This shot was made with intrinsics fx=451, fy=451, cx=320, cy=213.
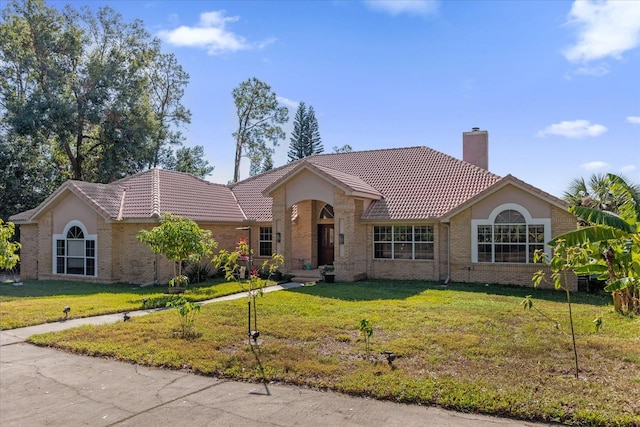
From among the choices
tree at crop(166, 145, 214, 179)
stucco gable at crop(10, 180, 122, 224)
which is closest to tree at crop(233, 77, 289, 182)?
tree at crop(166, 145, 214, 179)

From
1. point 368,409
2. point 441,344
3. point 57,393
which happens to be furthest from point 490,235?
point 57,393

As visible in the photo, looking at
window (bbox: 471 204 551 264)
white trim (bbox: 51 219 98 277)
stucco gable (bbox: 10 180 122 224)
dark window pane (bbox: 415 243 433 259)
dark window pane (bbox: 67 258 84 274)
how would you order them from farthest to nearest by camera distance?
dark window pane (bbox: 67 258 84 274) < white trim (bbox: 51 219 98 277) < stucco gable (bbox: 10 180 122 224) < dark window pane (bbox: 415 243 433 259) < window (bbox: 471 204 551 264)


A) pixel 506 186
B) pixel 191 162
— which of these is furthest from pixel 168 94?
pixel 506 186

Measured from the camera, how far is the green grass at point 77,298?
43.7 ft

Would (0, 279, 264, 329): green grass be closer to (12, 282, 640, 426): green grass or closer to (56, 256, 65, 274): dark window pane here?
(56, 256, 65, 274): dark window pane

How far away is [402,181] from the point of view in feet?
78.5

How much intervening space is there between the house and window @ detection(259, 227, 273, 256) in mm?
61

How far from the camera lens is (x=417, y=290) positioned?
17969 mm

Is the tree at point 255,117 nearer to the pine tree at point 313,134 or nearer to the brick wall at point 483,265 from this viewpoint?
the pine tree at point 313,134

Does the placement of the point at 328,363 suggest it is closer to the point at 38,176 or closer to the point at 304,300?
the point at 304,300

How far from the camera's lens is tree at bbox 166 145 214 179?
45.8 metres

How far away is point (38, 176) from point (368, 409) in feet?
114

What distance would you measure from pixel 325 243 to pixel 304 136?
116 ft

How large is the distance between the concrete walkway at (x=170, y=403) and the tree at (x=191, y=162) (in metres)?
38.9
